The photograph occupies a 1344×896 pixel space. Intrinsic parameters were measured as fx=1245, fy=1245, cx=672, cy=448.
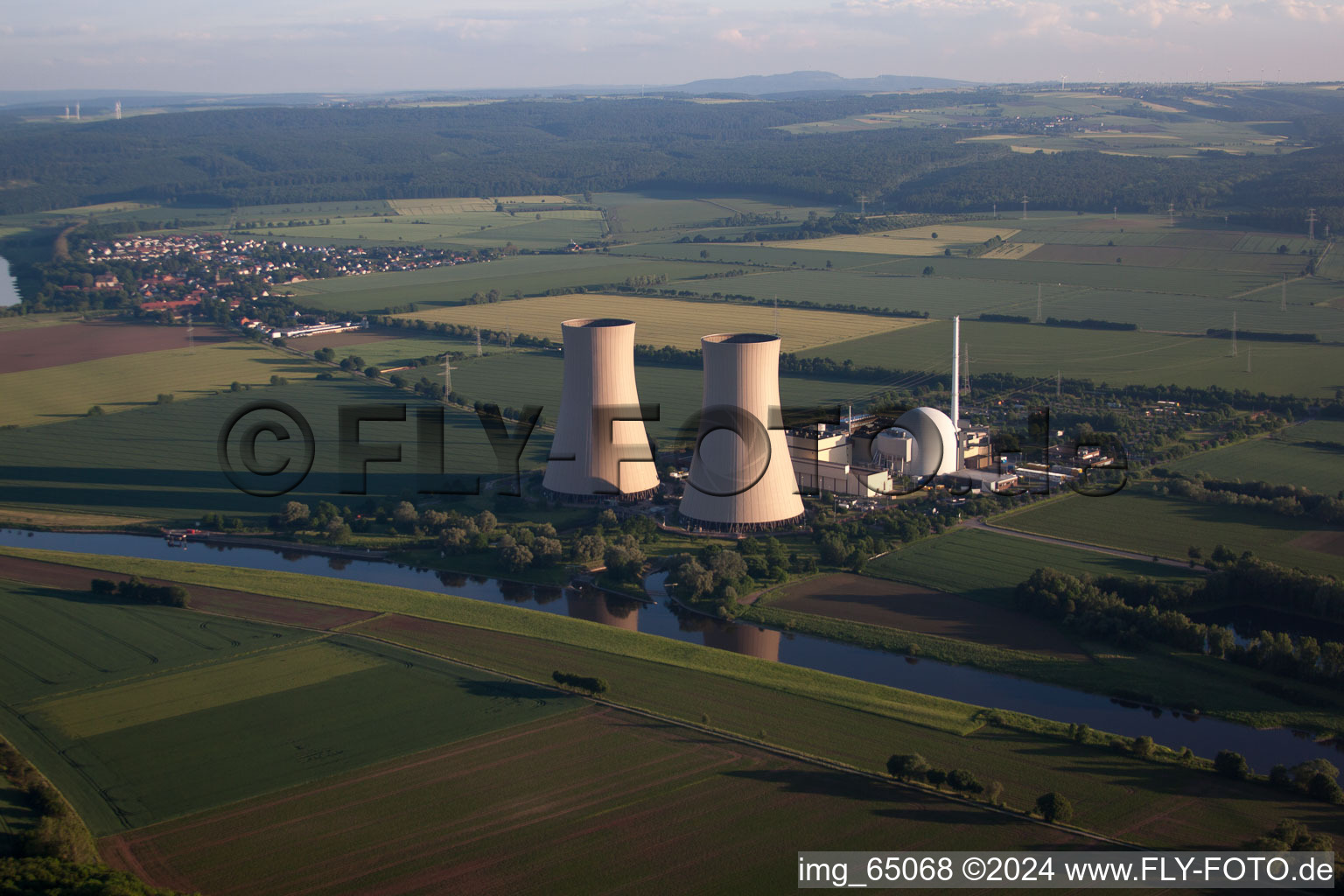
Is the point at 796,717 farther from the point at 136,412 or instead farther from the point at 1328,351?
the point at 1328,351

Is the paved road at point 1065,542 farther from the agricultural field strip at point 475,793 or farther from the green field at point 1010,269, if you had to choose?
the green field at point 1010,269

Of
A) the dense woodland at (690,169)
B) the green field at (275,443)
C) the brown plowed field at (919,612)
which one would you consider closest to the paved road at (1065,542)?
the brown plowed field at (919,612)

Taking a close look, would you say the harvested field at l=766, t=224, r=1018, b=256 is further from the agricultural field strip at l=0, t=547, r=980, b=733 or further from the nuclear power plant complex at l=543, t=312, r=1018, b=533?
the agricultural field strip at l=0, t=547, r=980, b=733

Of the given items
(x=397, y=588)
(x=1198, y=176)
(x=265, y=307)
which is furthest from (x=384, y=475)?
(x=1198, y=176)

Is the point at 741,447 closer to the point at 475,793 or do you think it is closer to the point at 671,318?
the point at 475,793

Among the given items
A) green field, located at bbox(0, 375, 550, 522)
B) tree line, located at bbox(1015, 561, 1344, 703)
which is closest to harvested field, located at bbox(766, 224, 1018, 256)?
green field, located at bbox(0, 375, 550, 522)
